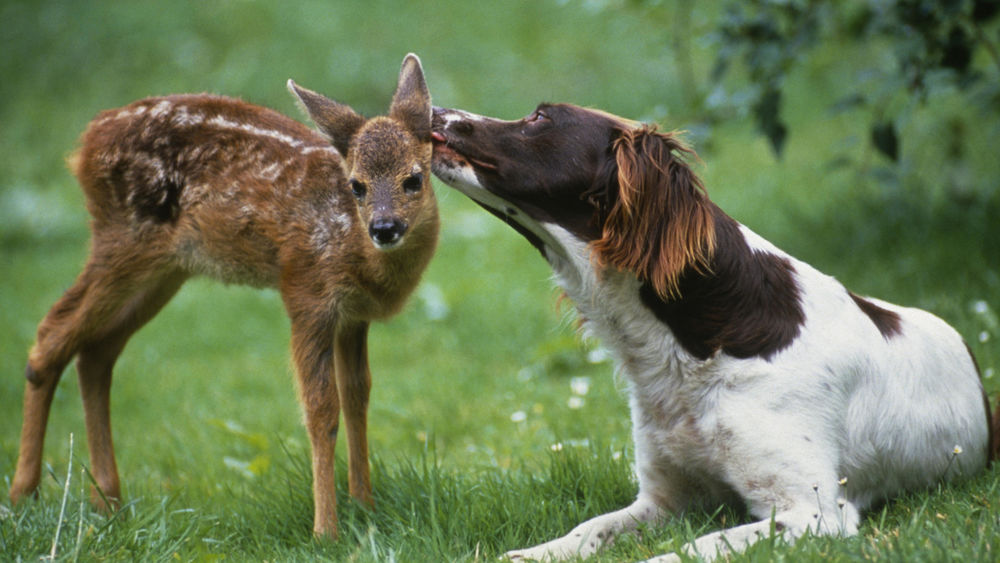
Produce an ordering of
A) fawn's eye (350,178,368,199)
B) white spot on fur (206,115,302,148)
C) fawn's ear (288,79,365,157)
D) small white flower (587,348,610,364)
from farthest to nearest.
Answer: small white flower (587,348,610,364) → white spot on fur (206,115,302,148) → fawn's ear (288,79,365,157) → fawn's eye (350,178,368,199)

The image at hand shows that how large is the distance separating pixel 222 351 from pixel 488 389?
281 cm

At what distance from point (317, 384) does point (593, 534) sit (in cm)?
114

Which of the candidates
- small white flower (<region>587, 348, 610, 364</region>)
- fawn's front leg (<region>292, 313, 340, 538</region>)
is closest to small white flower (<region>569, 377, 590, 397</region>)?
small white flower (<region>587, 348, 610, 364</region>)

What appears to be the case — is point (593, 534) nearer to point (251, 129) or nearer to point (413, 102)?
point (413, 102)

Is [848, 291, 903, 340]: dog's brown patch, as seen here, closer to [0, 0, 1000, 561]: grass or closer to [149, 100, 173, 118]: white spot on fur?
[0, 0, 1000, 561]: grass

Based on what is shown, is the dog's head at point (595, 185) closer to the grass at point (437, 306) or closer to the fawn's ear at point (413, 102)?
the fawn's ear at point (413, 102)

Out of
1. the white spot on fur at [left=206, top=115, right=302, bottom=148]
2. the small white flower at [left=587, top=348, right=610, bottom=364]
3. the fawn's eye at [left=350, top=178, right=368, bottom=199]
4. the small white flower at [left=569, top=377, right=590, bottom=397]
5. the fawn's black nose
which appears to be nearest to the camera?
the fawn's black nose

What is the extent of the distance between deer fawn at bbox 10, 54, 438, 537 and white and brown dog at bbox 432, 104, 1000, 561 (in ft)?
0.90

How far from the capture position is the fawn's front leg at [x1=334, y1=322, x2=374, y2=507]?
411 cm

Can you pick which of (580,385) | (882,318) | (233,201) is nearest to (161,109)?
(233,201)

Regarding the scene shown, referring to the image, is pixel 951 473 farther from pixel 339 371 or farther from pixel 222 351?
pixel 222 351

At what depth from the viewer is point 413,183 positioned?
3713 millimetres

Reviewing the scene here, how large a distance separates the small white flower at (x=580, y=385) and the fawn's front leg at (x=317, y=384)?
1985 millimetres

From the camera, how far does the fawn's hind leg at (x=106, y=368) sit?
4516 millimetres
